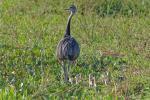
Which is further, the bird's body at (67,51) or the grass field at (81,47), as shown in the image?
the bird's body at (67,51)

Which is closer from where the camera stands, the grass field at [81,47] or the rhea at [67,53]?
the grass field at [81,47]

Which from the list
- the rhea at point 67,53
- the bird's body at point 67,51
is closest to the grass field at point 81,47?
the rhea at point 67,53

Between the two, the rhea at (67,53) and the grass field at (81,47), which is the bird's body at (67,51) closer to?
the rhea at (67,53)

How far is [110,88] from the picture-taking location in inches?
319

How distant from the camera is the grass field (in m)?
7.80

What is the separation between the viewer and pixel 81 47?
11477mm

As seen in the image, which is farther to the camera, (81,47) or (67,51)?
(81,47)

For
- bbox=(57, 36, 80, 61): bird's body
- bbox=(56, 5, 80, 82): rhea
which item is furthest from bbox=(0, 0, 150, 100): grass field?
bbox=(57, 36, 80, 61): bird's body

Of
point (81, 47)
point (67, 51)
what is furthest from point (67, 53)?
point (81, 47)

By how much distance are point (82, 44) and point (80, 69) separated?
2.09 m

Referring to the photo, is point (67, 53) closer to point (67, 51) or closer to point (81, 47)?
point (67, 51)

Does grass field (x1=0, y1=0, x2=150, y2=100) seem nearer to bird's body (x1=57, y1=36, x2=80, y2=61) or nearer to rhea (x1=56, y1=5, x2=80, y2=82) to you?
rhea (x1=56, y1=5, x2=80, y2=82)

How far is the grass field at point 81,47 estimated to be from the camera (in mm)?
7797

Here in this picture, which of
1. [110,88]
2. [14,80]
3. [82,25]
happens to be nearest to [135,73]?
[110,88]
